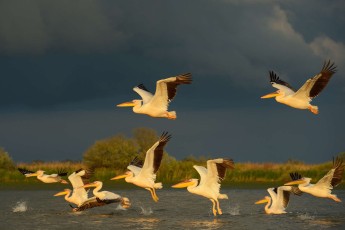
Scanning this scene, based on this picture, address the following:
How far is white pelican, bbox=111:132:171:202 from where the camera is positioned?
56.7ft

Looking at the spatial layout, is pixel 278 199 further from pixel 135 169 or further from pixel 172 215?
pixel 135 169

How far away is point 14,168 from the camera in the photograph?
3828 centimetres

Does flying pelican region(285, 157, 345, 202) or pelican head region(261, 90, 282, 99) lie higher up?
pelican head region(261, 90, 282, 99)

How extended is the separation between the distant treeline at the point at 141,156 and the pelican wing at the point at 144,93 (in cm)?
1528

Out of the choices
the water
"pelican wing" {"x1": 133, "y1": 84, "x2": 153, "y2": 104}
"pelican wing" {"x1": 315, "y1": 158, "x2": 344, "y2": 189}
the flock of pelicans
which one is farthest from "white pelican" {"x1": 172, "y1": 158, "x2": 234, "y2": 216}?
"pelican wing" {"x1": 315, "y1": 158, "x2": 344, "y2": 189}

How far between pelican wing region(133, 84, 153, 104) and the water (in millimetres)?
3031

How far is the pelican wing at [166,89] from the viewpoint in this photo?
656 inches

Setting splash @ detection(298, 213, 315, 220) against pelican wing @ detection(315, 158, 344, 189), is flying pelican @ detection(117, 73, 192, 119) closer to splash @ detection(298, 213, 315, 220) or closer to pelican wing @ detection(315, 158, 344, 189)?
pelican wing @ detection(315, 158, 344, 189)

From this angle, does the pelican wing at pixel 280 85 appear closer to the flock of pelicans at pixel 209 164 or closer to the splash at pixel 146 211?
the flock of pelicans at pixel 209 164

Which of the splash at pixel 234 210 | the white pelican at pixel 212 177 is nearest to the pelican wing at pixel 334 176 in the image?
the white pelican at pixel 212 177

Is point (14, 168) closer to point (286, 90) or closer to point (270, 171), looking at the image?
point (270, 171)

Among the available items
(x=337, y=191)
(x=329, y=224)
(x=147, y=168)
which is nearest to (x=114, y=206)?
(x=147, y=168)

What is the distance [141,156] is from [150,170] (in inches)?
808

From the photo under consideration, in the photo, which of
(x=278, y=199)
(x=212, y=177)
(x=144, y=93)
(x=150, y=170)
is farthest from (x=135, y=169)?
(x=278, y=199)
